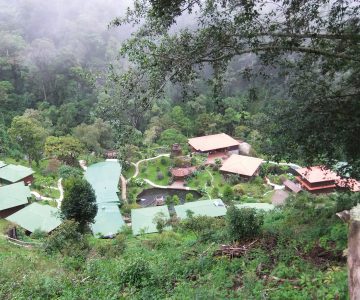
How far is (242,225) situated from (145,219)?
928 cm

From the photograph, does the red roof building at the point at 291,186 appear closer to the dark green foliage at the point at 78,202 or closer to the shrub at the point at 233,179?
the shrub at the point at 233,179

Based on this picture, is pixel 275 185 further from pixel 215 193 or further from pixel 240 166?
pixel 215 193

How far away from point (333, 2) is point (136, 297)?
5.58m

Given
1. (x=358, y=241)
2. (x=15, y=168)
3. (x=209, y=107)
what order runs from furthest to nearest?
1. (x=209, y=107)
2. (x=15, y=168)
3. (x=358, y=241)

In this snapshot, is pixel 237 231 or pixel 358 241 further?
pixel 237 231

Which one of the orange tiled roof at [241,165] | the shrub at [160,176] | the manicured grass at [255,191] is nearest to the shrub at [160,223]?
the manicured grass at [255,191]

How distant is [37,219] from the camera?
50.6 feet

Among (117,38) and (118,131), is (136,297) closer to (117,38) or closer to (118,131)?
(118,131)

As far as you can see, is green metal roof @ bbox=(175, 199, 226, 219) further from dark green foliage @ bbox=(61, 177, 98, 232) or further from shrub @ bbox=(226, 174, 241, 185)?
shrub @ bbox=(226, 174, 241, 185)

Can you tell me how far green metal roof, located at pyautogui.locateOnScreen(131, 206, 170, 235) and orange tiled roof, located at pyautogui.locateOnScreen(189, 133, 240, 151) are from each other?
1181 centimetres

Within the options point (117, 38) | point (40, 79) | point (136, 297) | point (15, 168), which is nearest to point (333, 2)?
point (136, 297)

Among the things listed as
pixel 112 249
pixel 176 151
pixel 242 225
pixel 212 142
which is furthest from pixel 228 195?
pixel 242 225

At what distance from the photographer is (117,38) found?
45.3m

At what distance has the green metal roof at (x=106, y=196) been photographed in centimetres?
1653
